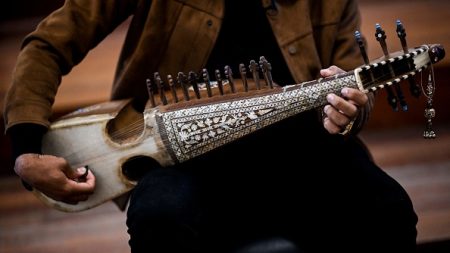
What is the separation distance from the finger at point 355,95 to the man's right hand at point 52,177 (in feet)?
1.99

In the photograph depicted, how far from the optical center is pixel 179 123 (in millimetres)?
1486

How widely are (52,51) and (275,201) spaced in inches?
25.1

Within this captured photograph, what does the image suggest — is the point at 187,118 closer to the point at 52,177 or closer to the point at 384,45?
the point at 52,177

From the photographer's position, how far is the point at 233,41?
1.75 m

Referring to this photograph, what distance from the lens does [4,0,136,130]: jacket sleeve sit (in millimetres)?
1562

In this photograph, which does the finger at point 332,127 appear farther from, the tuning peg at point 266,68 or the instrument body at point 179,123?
the tuning peg at point 266,68

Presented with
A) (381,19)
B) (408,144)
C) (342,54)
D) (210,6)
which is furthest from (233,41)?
(381,19)

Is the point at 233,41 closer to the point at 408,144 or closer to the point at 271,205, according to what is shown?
the point at 271,205

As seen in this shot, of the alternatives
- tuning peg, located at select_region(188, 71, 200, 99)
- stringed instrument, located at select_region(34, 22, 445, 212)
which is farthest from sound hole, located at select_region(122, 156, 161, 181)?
tuning peg, located at select_region(188, 71, 200, 99)

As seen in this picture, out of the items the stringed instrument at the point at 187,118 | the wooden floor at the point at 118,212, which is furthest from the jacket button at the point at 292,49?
the wooden floor at the point at 118,212

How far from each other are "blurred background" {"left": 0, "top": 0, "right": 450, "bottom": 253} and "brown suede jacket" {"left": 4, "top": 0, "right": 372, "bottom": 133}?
2.23 ft

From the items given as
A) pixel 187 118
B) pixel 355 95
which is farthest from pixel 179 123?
pixel 355 95

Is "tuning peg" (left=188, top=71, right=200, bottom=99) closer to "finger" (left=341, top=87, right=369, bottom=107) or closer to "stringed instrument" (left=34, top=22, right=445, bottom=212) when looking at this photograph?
"stringed instrument" (left=34, top=22, right=445, bottom=212)

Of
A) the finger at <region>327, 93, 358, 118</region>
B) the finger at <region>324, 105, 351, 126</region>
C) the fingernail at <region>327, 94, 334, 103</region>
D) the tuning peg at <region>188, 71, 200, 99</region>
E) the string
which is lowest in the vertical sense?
the string
